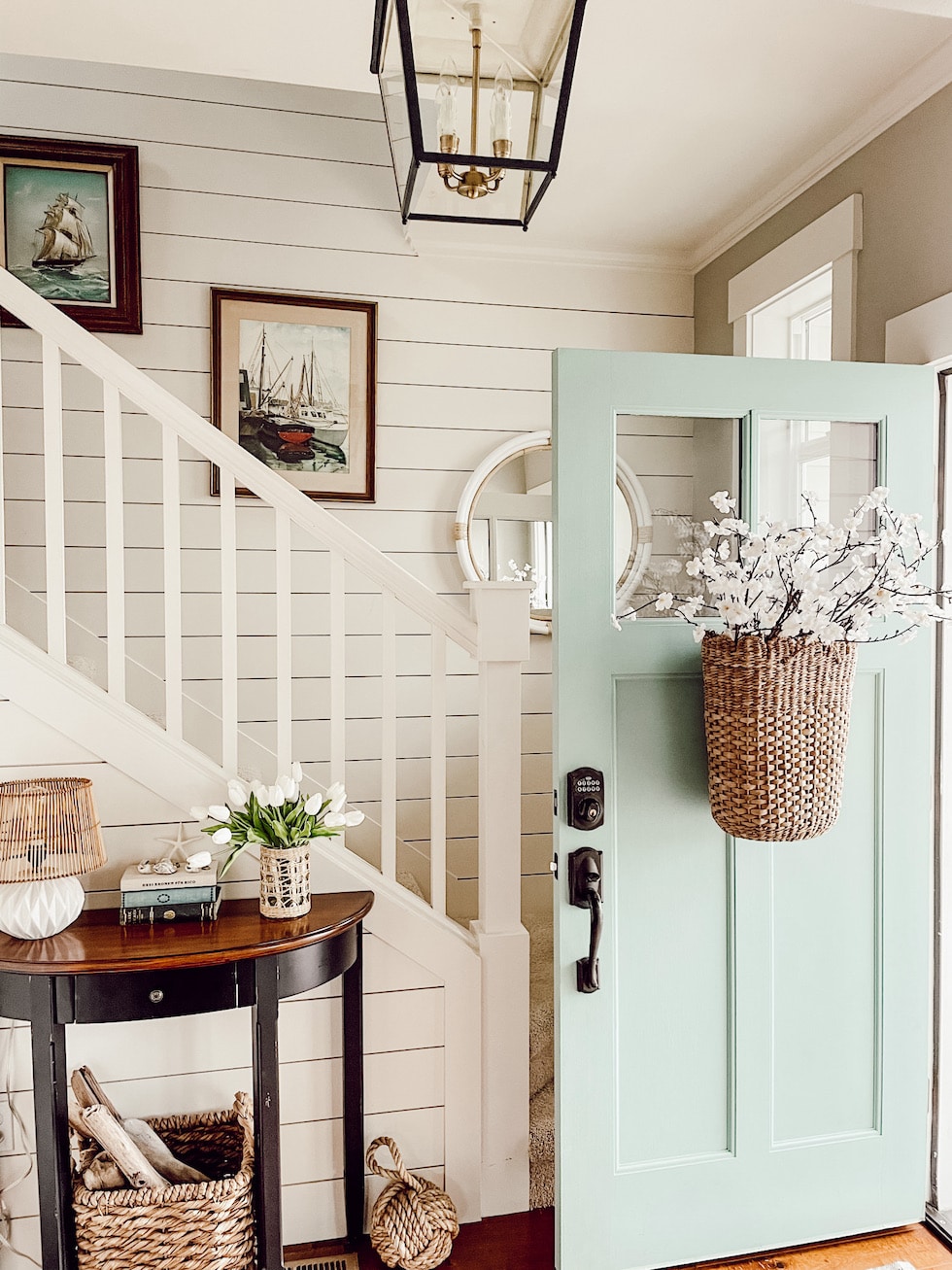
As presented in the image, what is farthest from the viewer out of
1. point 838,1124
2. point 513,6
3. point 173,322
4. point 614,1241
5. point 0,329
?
point 173,322

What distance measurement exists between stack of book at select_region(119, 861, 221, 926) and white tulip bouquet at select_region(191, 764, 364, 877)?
0.07m

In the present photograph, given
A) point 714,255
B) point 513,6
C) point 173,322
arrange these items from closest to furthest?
1. point 513,6
2. point 173,322
3. point 714,255

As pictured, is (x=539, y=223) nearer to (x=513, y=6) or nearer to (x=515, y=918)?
(x=513, y=6)

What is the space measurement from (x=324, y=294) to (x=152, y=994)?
2.10 metres

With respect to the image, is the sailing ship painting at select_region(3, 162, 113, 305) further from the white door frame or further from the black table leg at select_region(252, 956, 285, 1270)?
the white door frame

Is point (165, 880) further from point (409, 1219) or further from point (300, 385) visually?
point (300, 385)

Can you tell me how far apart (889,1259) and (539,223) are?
283cm

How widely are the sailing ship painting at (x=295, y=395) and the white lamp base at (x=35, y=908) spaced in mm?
1502

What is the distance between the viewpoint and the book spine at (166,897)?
5.84 feet

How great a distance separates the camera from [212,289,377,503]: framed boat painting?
278cm

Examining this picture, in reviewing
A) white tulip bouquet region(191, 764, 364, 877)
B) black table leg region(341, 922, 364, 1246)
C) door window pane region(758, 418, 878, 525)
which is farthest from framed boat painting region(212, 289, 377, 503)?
black table leg region(341, 922, 364, 1246)

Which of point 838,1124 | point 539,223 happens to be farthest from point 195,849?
point 539,223

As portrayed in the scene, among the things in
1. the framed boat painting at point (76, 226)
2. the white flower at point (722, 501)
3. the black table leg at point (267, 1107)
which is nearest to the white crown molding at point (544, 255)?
the framed boat painting at point (76, 226)

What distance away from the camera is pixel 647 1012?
6.15 ft
